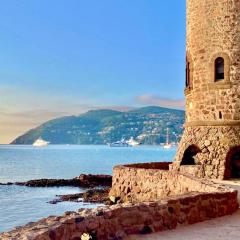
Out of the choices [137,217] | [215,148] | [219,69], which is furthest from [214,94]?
[137,217]

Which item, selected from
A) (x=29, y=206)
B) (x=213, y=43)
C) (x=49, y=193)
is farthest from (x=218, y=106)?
(x=49, y=193)

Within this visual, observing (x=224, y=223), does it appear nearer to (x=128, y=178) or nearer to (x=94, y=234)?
(x=94, y=234)

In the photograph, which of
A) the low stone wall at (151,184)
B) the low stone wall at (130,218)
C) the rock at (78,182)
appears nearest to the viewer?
the low stone wall at (130,218)

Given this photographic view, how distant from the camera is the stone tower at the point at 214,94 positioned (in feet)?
59.6

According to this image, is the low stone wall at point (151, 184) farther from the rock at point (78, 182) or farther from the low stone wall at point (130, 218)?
the rock at point (78, 182)

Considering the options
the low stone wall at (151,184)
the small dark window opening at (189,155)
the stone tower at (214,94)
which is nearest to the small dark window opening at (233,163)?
the stone tower at (214,94)

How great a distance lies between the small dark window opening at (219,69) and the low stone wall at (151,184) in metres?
4.44

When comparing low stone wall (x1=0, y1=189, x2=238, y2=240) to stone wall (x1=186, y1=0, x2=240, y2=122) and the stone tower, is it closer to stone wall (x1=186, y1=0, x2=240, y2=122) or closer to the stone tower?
the stone tower

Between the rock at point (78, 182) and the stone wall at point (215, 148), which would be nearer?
the stone wall at point (215, 148)

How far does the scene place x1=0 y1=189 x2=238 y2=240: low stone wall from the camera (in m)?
6.61

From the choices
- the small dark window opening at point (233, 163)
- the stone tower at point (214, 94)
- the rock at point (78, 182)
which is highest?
the stone tower at point (214, 94)

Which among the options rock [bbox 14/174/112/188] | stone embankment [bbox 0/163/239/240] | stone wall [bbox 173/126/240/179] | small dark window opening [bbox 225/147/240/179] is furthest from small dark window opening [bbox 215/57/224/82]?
rock [bbox 14/174/112/188]

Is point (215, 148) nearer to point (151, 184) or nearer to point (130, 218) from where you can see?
point (151, 184)

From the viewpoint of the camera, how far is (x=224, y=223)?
912 cm
